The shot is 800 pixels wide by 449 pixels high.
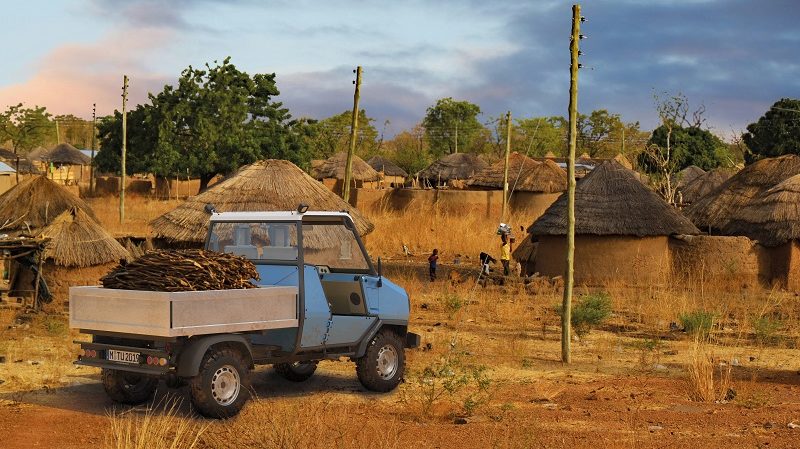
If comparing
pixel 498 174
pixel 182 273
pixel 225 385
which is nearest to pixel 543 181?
pixel 498 174

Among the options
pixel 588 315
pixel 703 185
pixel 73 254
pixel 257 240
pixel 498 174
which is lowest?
pixel 588 315

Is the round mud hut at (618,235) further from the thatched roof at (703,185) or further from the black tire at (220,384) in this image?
the thatched roof at (703,185)

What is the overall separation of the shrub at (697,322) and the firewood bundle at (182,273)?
792 cm

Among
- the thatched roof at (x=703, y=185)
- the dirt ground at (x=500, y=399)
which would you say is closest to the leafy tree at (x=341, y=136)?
the thatched roof at (x=703, y=185)

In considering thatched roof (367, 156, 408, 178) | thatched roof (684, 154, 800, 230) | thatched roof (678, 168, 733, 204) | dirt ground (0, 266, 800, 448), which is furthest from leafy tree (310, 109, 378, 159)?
dirt ground (0, 266, 800, 448)

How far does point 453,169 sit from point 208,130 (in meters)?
Result: 16.9

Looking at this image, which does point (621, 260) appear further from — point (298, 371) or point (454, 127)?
point (454, 127)

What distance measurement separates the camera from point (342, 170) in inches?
2162

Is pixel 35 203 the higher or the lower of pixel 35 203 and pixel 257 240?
the higher

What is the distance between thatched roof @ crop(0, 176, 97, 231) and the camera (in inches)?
818

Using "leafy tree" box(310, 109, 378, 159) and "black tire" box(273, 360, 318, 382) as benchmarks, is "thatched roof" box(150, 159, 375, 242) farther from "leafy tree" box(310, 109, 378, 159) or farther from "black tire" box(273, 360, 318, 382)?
"leafy tree" box(310, 109, 378, 159)

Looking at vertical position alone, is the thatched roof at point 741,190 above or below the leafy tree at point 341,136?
below

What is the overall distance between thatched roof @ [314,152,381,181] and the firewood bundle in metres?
44.0

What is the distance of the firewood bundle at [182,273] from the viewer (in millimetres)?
8938
